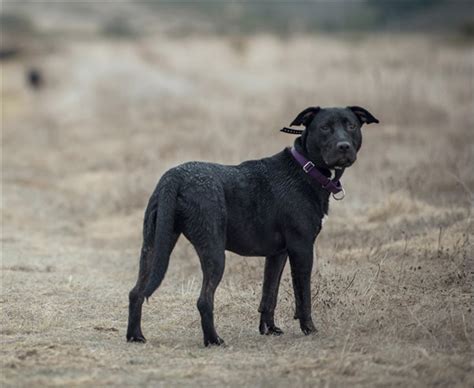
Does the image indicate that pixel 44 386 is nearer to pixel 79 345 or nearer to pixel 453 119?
pixel 79 345

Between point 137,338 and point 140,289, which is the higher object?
point 140,289

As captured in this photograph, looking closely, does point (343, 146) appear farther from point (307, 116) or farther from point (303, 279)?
point (303, 279)

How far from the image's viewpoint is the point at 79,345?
20.4 feet

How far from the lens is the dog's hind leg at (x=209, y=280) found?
6148 millimetres

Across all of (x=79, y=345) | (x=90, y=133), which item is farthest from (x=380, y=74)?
(x=79, y=345)

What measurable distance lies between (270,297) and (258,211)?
68 centimetres

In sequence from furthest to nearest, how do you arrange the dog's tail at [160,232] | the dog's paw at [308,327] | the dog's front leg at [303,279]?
the dog's paw at [308,327] < the dog's front leg at [303,279] < the dog's tail at [160,232]

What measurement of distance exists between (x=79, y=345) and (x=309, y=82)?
1590 cm

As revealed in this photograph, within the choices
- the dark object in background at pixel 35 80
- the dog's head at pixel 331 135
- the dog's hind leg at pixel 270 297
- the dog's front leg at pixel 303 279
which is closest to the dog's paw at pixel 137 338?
the dog's hind leg at pixel 270 297

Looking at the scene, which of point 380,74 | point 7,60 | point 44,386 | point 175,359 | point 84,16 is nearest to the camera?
point 44,386

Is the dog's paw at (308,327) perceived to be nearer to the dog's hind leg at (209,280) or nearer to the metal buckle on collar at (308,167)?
the dog's hind leg at (209,280)

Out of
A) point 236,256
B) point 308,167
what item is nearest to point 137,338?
point 308,167

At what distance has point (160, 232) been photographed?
20.1 ft

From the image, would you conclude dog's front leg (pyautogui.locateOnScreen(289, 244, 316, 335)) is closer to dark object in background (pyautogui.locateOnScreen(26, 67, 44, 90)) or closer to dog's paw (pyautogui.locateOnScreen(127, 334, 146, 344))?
dog's paw (pyautogui.locateOnScreen(127, 334, 146, 344))
